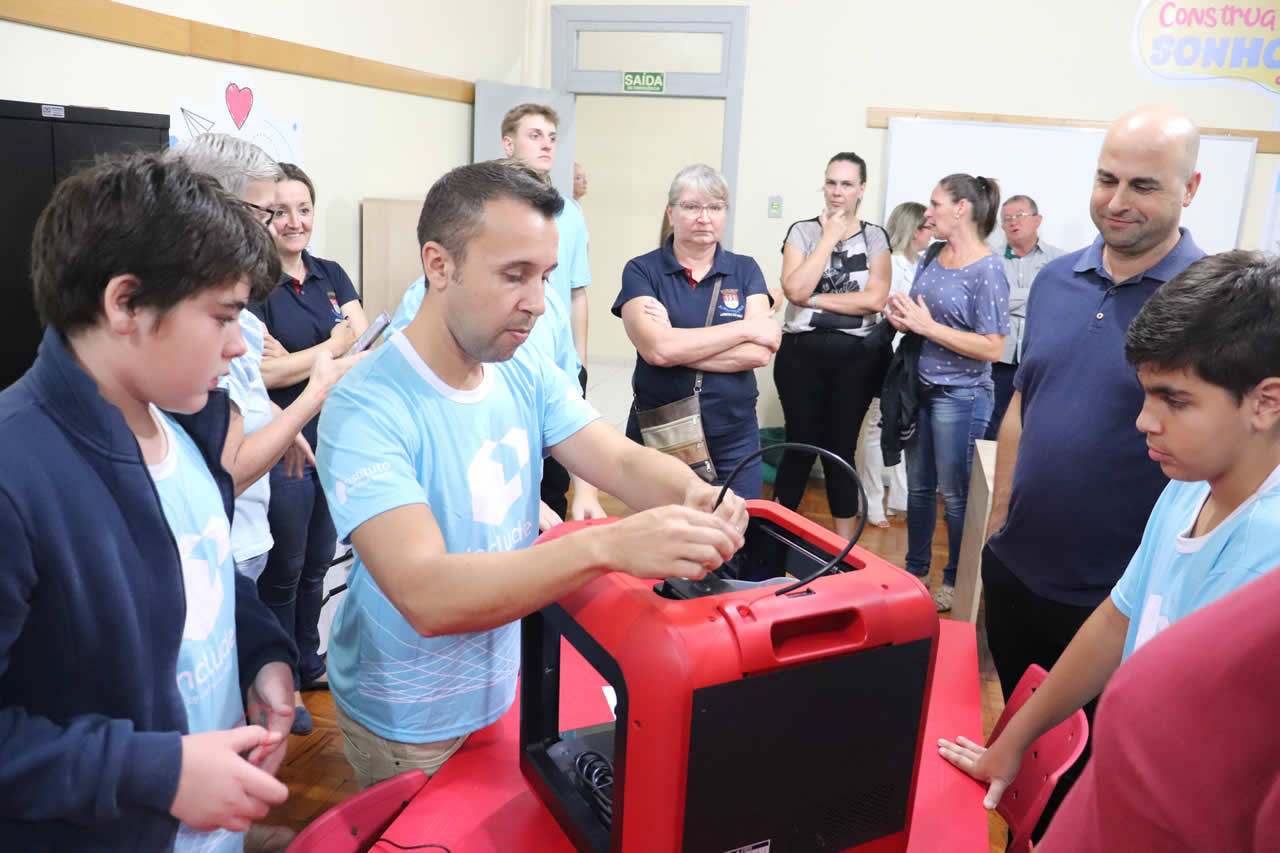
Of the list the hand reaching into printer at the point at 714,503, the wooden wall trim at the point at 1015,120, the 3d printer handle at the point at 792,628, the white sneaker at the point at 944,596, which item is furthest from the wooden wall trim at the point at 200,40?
the white sneaker at the point at 944,596

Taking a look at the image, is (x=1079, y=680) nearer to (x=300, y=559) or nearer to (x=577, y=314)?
(x=300, y=559)

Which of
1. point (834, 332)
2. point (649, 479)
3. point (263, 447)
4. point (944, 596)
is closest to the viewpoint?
point (649, 479)

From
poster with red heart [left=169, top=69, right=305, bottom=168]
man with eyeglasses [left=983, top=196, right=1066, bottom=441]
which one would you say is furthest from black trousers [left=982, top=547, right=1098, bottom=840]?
man with eyeglasses [left=983, top=196, right=1066, bottom=441]

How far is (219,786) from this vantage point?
785 millimetres

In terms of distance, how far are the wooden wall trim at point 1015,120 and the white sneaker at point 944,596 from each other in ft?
9.06

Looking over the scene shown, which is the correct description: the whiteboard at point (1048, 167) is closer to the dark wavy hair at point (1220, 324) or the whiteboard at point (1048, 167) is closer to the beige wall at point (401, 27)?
the beige wall at point (401, 27)

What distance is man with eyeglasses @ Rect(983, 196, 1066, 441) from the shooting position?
463cm

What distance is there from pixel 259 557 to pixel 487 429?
108 cm

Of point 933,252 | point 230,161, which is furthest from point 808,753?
point 933,252

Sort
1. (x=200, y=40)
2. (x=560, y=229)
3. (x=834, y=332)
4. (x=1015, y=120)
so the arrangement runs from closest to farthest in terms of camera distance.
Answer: (x=200, y=40) < (x=560, y=229) < (x=834, y=332) < (x=1015, y=120)

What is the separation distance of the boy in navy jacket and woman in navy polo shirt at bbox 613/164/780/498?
1937 mm

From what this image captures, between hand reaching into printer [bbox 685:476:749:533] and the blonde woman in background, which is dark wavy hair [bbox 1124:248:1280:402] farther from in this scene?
the blonde woman in background

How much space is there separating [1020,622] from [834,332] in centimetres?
199

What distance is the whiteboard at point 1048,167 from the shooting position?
193 inches
